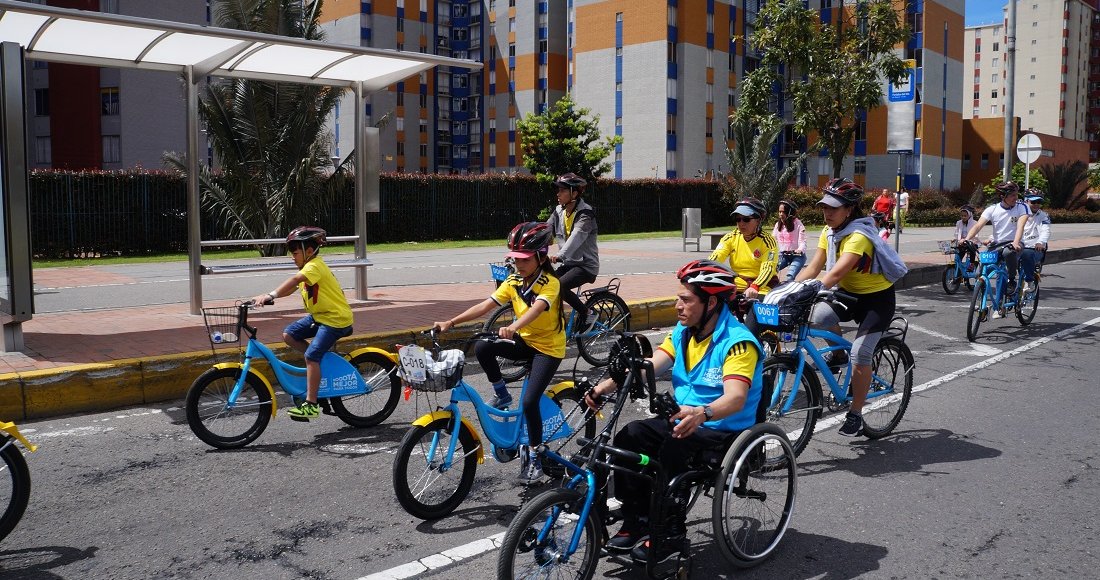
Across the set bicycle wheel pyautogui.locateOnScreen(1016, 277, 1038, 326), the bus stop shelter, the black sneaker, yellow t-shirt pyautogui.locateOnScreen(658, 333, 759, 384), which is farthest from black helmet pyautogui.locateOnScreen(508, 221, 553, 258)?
bicycle wheel pyautogui.locateOnScreen(1016, 277, 1038, 326)

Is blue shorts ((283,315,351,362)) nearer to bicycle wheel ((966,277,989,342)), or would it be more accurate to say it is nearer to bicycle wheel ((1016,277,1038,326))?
bicycle wheel ((966,277,989,342))

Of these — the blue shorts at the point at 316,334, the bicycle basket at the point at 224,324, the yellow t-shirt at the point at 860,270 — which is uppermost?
the yellow t-shirt at the point at 860,270

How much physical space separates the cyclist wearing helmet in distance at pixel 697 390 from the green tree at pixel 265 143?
59.8 ft

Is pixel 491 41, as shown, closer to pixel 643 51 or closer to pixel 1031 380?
pixel 643 51

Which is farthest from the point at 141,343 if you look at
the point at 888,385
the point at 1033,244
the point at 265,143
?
the point at 265,143

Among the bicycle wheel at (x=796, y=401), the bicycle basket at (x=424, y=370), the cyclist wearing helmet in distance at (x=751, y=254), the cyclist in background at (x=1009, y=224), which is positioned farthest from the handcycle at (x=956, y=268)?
the bicycle basket at (x=424, y=370)

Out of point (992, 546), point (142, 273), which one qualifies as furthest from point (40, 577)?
point (142, 273)

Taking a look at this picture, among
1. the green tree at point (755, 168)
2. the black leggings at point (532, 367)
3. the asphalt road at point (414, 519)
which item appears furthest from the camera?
the green tree at point (755, 168)

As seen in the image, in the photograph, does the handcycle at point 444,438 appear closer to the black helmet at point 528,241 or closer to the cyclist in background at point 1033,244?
the black helmet at point 528,241

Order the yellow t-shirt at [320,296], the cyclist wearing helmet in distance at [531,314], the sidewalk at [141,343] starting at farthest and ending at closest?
the sidewalk at [141,343] → the yellow t-shirt at [320,296] → the cyclist wearing helmet in distance at [531,314]

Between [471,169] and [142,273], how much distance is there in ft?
177

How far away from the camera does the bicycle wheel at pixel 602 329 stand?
8609mm

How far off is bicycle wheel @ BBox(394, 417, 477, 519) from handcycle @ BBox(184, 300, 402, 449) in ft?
5.29

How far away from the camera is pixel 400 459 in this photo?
172 inches
